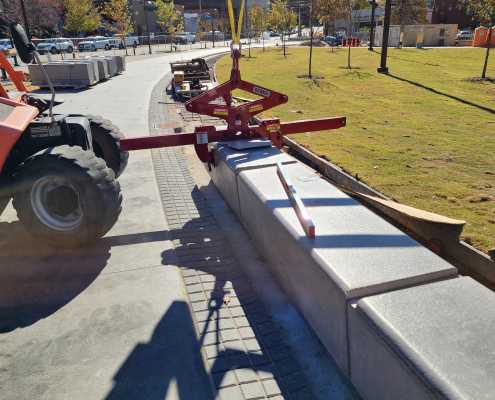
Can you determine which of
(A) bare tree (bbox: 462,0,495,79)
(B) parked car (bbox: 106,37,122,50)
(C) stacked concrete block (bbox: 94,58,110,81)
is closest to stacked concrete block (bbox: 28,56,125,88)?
(C) stacked concrete block (bbox: 94,58,110,81)

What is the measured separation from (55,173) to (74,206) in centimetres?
59

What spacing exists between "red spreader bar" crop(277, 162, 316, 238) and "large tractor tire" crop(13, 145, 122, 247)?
77.7 inches

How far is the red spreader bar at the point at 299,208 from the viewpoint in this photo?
12.3ft

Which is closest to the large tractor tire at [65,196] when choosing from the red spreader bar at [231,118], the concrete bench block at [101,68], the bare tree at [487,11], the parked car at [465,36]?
the red spreader bar at [231,118]

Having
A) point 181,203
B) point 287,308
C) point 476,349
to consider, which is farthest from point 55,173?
point 476,349

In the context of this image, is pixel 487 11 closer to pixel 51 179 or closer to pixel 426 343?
pixel 51 179

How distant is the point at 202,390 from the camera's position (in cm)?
331

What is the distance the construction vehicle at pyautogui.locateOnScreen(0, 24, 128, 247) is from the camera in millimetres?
4922

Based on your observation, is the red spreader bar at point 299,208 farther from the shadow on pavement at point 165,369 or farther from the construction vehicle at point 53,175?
the construction vehicle at point 53,175

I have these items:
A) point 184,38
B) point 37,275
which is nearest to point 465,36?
point 184,38

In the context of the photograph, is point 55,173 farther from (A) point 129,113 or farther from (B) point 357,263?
(A) point 129,113

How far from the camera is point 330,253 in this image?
11.5 feet

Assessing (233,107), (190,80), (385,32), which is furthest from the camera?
(385,32)

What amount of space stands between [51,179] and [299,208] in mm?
2901
